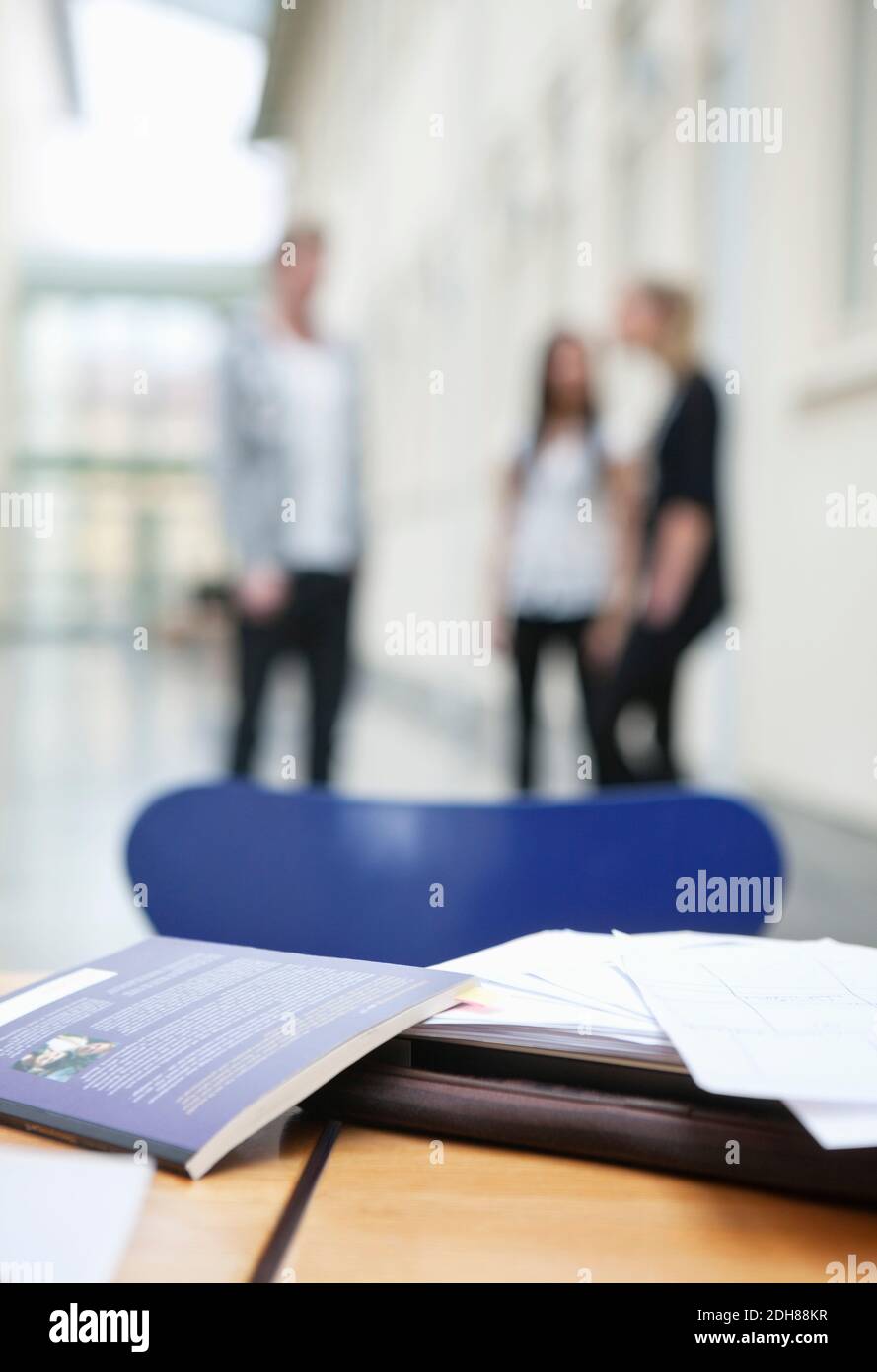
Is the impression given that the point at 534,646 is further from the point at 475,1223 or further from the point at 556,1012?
the point at 475,1223

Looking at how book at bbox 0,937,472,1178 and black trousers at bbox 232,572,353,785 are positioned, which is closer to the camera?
book at bbox 0,937,472,1178

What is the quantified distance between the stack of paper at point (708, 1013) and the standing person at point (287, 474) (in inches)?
103

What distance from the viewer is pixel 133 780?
5332 mm

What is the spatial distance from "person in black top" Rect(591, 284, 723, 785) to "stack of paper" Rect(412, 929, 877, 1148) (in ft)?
8.26

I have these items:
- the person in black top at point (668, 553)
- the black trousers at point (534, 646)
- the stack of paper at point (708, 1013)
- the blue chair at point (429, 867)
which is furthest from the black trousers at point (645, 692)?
the stack of paper at point (708, 1013)

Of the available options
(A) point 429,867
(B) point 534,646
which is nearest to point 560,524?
(B) point 534,646

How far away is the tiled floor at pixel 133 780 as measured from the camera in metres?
2.98

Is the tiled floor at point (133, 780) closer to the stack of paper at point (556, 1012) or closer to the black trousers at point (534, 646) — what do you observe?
the black trousers at point (534, 646)

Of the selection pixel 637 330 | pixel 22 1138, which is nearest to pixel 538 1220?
pixel 22 1138

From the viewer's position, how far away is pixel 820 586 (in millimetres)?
4402

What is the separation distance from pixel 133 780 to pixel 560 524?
241cm

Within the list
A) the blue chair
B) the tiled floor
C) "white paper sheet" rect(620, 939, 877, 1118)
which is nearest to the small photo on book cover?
"white paper sheet" rect(620, 939, 877, 1118)

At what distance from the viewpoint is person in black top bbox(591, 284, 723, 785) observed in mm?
3225

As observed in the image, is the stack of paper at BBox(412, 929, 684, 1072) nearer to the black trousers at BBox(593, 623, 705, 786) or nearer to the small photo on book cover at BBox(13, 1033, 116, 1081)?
the small photo on book cover at BBox(13, 1033, 116, 1081)
